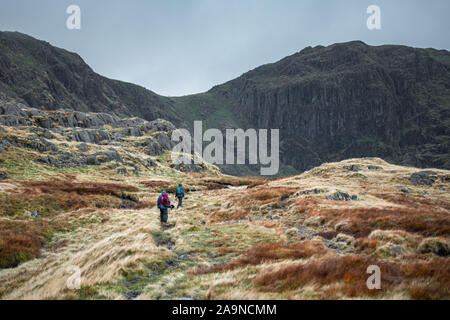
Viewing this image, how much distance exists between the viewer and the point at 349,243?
11.6 metres

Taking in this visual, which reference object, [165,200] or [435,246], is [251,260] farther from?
[165,200]

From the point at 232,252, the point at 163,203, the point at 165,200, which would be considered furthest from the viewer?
the point at 163,203

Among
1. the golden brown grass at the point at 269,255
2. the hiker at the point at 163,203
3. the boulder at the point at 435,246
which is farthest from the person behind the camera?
the hiker at the point at 163,203

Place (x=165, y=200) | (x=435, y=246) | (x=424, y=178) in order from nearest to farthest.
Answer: (x=435, y=246), (x=165, y=200), (x=424, y=178)

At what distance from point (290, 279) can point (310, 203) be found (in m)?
15.3

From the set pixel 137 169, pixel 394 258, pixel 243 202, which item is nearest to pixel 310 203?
pixel 243 202

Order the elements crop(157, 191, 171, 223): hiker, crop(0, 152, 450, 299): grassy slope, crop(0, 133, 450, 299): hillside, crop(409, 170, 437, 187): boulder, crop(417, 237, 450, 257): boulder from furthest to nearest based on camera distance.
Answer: crop(409, 170, 437, 187): boulder
crop(157, 191, 171, 223): hiker
crop(417, 237, 450, 257): boulder
crop(0, 133, 450, 299): hillside
crop(0, 152, 450, 299): grassy slope

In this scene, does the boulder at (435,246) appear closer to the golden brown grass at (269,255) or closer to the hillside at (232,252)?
the hillside at (232,252)

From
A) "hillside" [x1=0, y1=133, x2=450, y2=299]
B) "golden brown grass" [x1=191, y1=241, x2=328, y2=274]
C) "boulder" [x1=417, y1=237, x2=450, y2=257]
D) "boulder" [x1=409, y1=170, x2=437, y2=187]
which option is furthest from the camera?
"boulder" [x1=409, y1=170, x2=437, y2=187]

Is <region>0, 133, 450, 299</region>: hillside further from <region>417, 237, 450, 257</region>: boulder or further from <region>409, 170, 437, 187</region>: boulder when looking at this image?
<region>409, 170, 437, 187</region>: boulder

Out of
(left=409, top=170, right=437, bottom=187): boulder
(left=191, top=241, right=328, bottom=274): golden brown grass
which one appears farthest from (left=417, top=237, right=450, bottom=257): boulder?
(left=409, top=170, right=437, bottom=187): boulder

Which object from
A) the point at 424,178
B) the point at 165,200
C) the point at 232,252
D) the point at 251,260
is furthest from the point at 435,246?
the point at 424,178

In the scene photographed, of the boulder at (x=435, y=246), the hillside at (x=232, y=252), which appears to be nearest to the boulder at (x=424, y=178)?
the hillside at (x=232, y=252)
